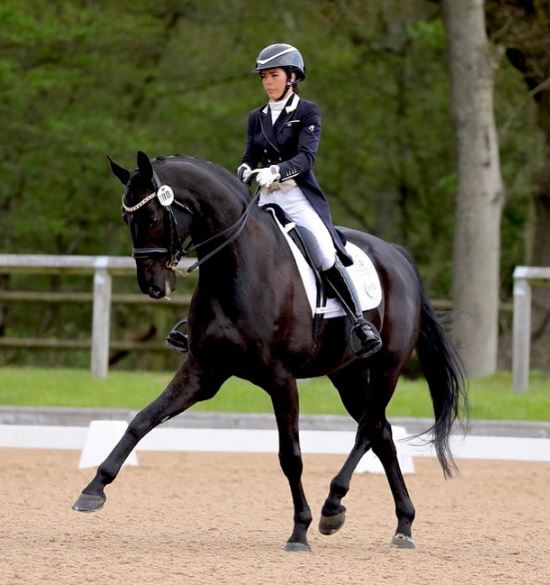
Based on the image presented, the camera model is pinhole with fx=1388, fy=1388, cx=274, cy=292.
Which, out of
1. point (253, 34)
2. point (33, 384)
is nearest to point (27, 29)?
point (253, 34)

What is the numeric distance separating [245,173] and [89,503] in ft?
6.58

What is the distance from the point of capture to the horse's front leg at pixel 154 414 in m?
6.93

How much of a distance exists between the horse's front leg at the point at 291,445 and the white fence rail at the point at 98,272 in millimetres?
6408

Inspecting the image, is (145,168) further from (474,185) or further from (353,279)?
(474,185)

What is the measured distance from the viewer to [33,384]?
13.8 metres

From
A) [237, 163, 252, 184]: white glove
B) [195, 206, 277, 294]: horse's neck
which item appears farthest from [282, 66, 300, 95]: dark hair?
[195, 206, 277, 294]: horse's neck

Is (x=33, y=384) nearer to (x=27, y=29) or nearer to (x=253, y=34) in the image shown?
(x=27, y=29)

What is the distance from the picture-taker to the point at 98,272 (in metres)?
13.9

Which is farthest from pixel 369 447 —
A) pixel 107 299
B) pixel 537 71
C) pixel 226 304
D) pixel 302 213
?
pixel 537 71

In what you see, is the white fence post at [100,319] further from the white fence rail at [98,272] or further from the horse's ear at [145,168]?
the horse's ear at [145,168]

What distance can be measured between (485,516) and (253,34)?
61.3 feet

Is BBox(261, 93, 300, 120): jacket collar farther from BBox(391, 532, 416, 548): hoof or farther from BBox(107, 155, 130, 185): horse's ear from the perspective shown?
BBox(391, 532, 416, 548): hoof

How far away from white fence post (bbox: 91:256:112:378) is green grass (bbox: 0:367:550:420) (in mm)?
160

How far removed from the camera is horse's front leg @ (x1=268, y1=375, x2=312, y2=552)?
7.23 metres
